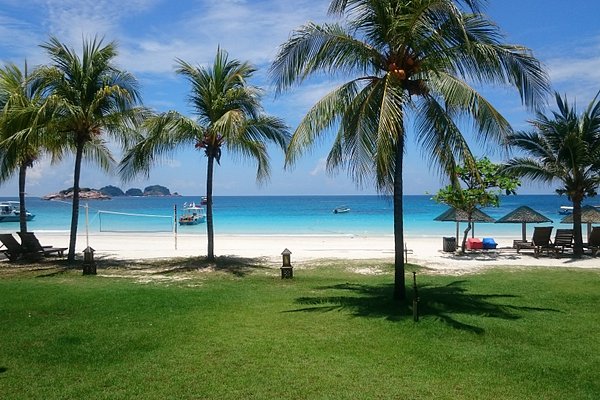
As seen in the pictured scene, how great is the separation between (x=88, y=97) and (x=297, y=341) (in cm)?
1035

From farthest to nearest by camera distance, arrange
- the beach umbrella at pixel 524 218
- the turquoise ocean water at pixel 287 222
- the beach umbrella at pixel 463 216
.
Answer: the turquoise ocean water at pixel 287 222
the beach umbrella at pixel 524 218
the beach umbrella at pixel 463 216

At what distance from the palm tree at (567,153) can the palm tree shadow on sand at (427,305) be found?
328 inches

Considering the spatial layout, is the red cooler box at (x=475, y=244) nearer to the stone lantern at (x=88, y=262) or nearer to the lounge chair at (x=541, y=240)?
the lounge chair at (x=541, y=240)

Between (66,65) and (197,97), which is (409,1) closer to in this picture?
(197,97)

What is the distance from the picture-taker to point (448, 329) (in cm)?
703

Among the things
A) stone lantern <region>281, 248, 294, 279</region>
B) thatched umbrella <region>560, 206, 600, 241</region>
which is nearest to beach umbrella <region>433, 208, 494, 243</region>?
thatched umbrella <region>560, 206, 600, 241</region>

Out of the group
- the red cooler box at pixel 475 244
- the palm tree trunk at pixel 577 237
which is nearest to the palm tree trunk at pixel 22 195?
the red cooler box at pixel 475 244

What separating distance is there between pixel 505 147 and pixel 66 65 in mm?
11190

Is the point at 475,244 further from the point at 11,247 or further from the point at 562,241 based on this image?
the point at 11,247

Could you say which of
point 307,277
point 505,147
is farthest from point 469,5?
point 307,277

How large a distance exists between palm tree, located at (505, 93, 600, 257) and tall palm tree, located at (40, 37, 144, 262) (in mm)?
11441

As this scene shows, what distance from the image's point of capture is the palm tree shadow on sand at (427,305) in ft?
25.9

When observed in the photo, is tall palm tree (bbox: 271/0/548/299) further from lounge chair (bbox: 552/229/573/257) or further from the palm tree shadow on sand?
lounge chair (bbox: 552/229/573/257)

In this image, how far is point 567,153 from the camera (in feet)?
55.0
